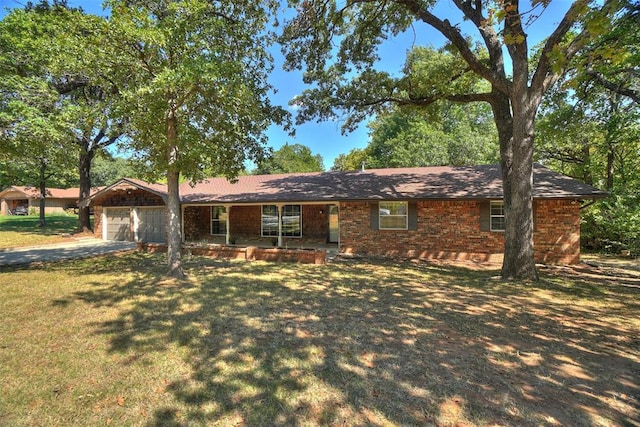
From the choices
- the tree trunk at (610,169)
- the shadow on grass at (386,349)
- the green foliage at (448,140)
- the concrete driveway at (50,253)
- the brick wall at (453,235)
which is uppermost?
the green foliage at (448,140)

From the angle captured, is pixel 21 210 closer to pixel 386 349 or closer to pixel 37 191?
pixel 37 191

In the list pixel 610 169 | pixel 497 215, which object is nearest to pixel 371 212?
pixel 497 215

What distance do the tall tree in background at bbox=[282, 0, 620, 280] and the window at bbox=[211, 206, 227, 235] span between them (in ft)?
25.0

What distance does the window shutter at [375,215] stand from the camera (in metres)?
12.6

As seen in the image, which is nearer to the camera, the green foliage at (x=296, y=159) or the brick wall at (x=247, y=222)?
the brick wall at (x=247, y=222)

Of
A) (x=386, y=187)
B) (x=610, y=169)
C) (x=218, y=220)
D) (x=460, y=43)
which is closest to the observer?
(x=460, y=43)

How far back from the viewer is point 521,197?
810cm

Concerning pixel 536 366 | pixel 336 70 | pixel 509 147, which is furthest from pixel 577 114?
pixel 536 366

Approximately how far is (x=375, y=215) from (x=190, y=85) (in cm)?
824

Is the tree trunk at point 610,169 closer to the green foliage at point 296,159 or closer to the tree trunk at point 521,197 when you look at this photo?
the tree trunk at point 521,197

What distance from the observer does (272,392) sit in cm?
318

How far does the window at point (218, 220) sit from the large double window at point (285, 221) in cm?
255

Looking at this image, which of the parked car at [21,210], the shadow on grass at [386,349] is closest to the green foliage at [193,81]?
the shadow on grass at [386,349]

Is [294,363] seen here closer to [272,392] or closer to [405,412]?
[272,392]
